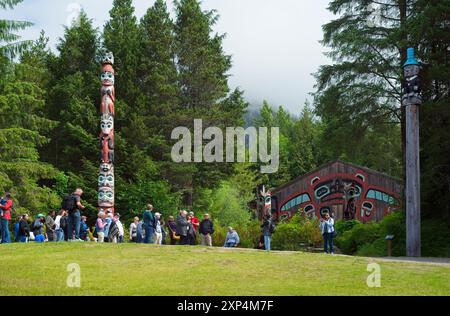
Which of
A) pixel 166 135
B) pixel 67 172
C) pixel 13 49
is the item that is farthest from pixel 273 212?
pixel 13 49

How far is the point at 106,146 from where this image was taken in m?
28.0

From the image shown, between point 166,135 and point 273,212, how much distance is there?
930cm

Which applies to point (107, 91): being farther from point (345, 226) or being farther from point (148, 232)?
point (345, 226)

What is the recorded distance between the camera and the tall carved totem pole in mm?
26688

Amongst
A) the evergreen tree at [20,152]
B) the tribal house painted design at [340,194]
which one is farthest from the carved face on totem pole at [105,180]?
the tribal house painted design at [340,194]

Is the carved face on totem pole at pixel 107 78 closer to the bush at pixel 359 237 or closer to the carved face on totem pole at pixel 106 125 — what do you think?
the carved face on totem pole at pixel 106 125

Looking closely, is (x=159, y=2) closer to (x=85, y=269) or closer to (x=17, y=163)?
(x=17, y=163)

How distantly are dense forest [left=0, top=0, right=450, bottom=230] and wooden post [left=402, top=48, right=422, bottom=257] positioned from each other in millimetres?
2096

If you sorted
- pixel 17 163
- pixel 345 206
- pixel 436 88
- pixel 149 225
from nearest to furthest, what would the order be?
pixel 149 225 → pixel 436 88 → pixel 17 163 → pixel 345 206

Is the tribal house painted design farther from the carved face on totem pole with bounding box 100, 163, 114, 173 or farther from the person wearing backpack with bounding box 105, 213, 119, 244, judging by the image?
the person wearing backpack with bounding box 105, 213, 119, 244

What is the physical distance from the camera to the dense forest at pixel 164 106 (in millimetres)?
24031

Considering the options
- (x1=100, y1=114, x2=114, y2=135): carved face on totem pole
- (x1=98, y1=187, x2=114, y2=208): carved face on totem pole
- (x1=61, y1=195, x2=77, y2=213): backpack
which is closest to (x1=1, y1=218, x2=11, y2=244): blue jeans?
(x1=61, y1=195, x2=77, y2=213): backpack

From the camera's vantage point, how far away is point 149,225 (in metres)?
20.0
